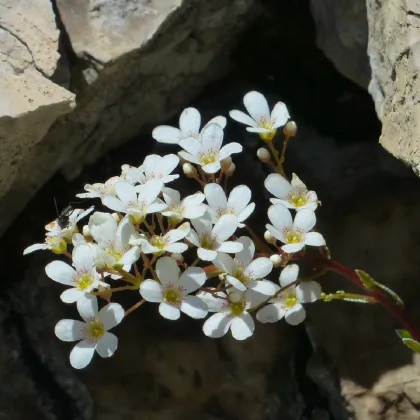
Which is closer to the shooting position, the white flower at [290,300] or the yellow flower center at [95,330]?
the yellow flower center at [95,330]

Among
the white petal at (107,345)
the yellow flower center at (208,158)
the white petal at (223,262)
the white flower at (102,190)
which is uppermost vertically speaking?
the white flower at (102,190)

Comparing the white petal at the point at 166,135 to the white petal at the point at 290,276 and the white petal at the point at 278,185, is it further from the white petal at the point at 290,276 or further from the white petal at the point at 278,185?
the white petal at the point at 290,276

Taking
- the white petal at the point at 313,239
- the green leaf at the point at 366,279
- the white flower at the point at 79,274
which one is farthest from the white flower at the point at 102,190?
the green leaf at the point at 366,279

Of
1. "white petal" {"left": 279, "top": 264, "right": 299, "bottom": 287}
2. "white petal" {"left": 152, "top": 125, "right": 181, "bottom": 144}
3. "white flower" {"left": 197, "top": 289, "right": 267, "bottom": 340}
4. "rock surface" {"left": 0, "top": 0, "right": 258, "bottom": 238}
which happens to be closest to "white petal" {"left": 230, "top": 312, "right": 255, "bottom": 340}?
"white flower" {"left": 197, "top": 289, "right": 267, "bottom": 340}

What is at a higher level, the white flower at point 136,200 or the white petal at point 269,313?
the white flower at point 136,200

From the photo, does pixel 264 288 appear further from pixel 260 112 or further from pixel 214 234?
pixel 260 112

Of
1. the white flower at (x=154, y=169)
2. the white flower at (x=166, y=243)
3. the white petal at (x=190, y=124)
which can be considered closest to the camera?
the white flower at (x=166, y=243)

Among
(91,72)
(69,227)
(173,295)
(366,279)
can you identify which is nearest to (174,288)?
(173,295)
